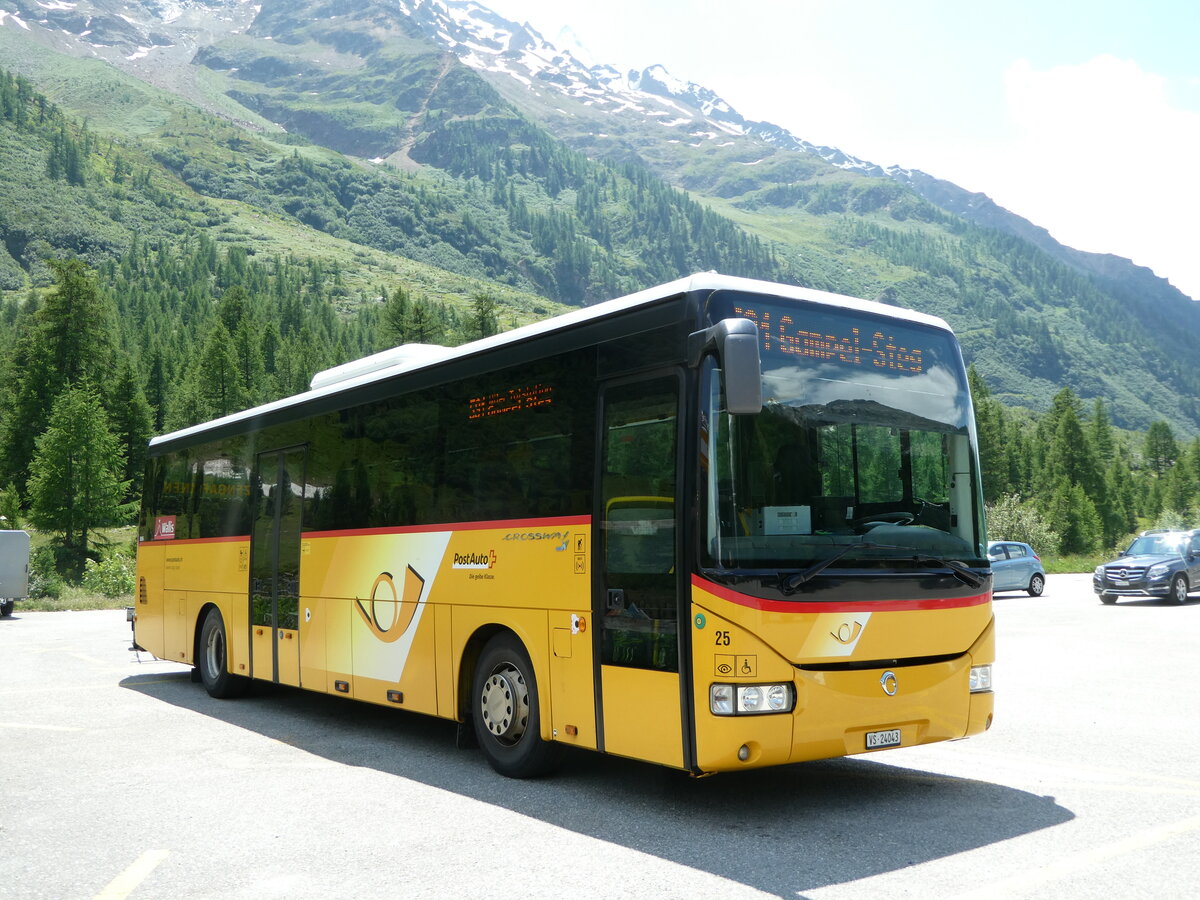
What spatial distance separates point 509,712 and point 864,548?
2.94 meters

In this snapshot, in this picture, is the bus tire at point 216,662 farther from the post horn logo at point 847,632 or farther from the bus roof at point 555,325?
the post horn logo at point 847,632

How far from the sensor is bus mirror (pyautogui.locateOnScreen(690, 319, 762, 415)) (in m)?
6.05

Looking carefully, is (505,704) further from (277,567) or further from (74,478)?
(74,478)

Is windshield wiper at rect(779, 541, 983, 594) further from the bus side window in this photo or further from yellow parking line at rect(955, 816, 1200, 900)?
yellow parking line at rect(955, 816, 1200, 900)

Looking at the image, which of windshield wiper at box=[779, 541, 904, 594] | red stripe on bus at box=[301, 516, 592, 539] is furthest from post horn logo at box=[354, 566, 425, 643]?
windshield wiper at box=[779, 541, 904, 594]

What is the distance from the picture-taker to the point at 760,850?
6109 millimetres

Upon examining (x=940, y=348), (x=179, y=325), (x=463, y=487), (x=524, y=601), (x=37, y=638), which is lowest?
(x=37, y=638)

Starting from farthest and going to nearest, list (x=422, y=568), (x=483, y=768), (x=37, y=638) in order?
(x=37, y=638) < (x=422, y=568) < (x=483, y=768)

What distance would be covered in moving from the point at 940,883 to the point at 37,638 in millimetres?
21314

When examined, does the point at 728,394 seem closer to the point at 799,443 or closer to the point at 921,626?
the point at 799,443

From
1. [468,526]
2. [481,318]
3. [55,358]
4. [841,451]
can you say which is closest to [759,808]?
[841,451]

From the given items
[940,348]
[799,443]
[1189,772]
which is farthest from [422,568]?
[1189,772]

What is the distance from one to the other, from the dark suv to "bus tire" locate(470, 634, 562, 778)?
24.8 metres

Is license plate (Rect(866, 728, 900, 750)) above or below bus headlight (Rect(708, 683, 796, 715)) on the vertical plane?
below
